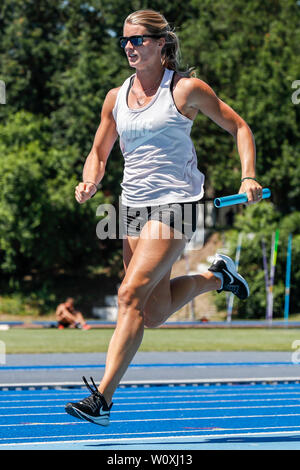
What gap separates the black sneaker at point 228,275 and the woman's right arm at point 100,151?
4.01ft

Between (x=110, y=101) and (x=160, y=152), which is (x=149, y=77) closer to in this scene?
(x=110, y=101)

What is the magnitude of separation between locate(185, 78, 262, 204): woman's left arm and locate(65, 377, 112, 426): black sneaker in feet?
4.80

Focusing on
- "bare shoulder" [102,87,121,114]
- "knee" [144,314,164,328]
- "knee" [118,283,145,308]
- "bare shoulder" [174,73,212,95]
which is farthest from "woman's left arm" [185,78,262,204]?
"knee" [144,314,164,328]

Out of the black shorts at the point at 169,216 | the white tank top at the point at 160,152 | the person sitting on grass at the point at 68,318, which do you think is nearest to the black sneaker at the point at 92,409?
the black shorts at the point at 169,216

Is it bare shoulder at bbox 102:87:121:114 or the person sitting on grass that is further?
the person sitting on grass

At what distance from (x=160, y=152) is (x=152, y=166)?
10 centimetres

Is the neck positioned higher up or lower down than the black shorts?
higher up

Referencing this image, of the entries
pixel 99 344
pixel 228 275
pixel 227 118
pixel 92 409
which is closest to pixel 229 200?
pixel 227 118

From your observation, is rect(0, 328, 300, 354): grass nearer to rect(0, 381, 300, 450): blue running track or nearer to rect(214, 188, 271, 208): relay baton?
rect(0, 381, 300, 450): blue running track

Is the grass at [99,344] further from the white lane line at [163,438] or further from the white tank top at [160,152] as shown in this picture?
the white tank top at [160,152]

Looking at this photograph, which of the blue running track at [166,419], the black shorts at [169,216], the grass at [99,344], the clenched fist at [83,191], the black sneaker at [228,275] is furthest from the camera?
the grass at [99,344]

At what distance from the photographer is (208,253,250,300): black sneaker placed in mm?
6559

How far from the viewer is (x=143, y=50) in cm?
545

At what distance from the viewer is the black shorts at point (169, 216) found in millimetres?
5340
